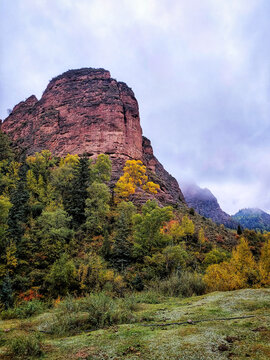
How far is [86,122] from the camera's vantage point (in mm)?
63781

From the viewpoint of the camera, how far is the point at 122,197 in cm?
3719

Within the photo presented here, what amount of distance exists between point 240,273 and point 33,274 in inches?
648

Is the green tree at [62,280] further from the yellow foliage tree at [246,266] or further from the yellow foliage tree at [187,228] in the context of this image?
the yellow foliage tree at [187,228]

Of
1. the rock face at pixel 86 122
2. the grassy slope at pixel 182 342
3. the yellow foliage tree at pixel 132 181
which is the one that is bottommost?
the grassy slope at pixel 182 342

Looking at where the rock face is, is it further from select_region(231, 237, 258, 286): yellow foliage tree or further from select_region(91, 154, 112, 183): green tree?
select_region(231, 237, 258, 286): yellow foliage tree

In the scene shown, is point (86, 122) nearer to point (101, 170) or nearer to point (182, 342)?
point (101, 170)

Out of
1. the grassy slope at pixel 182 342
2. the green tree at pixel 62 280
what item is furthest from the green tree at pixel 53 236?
the grassy slope at pixel 182 342

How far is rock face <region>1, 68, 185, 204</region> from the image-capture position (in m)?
59.7

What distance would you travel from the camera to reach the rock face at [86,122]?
196 ft

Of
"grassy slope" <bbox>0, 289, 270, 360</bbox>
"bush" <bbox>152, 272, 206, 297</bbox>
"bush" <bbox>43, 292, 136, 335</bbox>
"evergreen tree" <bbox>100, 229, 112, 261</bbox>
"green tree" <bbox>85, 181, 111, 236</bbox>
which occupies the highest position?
"green tree" <bbox>85, 181, 111, 236</bbox>

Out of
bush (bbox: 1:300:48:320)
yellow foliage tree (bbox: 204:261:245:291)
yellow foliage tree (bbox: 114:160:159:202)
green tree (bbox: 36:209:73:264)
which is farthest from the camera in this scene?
yellow foliage tree (bbox: 114:160:159:202)

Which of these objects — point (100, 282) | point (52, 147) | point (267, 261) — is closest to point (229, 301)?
point (267, 261)

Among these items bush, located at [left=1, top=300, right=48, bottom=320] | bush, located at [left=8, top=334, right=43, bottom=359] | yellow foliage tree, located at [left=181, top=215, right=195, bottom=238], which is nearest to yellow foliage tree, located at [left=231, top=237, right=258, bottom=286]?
bush, located at [left=8, top=334, right=43, bottom=359]

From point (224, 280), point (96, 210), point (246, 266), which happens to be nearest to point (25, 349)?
point (224, 280)
